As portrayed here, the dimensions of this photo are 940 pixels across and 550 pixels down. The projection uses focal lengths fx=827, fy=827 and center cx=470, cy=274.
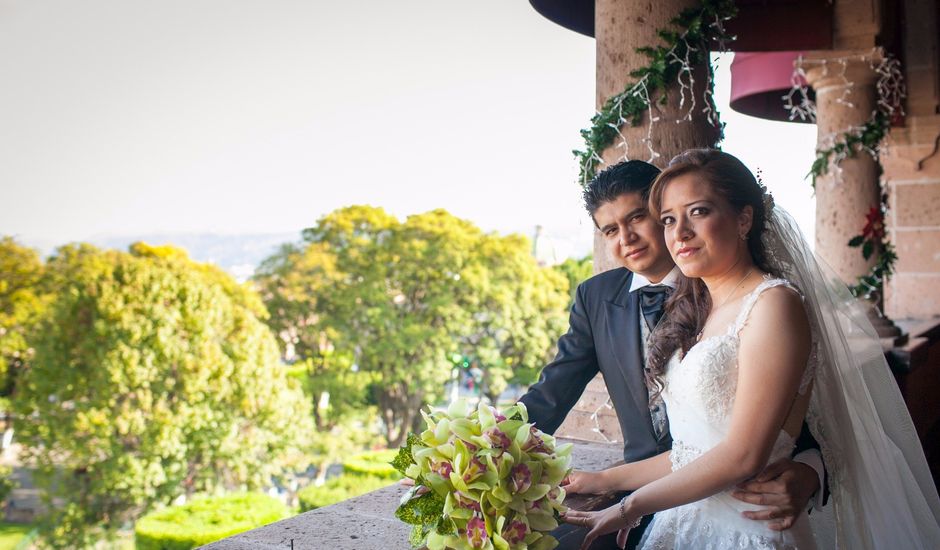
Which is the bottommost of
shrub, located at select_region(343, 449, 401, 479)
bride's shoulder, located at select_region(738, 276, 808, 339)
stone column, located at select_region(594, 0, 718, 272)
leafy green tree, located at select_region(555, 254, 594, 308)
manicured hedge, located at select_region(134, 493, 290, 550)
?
manicured hedge, located at select_region(134, 493, 290, 550)

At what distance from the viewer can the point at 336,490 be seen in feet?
44.3

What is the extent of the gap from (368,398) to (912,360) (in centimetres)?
1777

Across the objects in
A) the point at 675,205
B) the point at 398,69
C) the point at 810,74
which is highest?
the point at 398,69

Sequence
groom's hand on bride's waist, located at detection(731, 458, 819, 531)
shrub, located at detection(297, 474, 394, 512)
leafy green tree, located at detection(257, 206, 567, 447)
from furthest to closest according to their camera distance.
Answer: leafy green tree, located at detection(257, 206, 567, 447)
shrub, located at detection(297, 474, 394, 512)
groom's hand on bride's waist, located at detection(731, 458, 819, 531)

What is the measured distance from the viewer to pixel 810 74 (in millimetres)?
5223

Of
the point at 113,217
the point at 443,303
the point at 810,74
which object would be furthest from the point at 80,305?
the point at 113,217

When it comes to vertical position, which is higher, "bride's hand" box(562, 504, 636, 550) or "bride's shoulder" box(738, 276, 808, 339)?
"bride's shoulder" box(738, 276, 808, 339)

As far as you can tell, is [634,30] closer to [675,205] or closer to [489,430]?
[675,205]

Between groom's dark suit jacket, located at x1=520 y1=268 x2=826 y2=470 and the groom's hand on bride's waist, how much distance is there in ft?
1.20

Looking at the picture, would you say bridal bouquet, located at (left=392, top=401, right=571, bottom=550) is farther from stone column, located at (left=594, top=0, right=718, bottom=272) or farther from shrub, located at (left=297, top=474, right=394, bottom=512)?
shrub, located at (left=297, top=474, right=394, bottom=512)

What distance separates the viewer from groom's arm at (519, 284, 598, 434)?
7.24ft

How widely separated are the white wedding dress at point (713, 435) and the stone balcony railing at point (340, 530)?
597 mm

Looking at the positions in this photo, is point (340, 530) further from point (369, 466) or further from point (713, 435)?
point (369, 466)

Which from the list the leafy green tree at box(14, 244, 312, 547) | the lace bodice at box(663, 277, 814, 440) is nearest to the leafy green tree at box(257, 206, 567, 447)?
the leafy green tree at box(14, 244, 312, 547)
